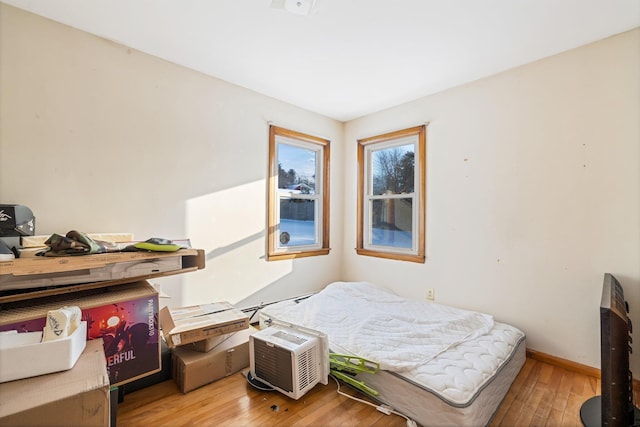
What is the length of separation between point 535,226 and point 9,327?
123 inches

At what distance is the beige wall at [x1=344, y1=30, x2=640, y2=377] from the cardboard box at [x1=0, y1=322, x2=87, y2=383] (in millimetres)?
2711

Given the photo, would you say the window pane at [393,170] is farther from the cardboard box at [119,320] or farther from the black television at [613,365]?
the cardboard box at [119,320]

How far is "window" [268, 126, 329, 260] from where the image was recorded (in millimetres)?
3047

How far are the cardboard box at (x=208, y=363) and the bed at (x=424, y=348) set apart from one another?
408 millimetres

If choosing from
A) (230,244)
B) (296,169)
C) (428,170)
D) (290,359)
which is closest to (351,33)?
(428,170)

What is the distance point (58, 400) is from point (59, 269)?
59 centimetres

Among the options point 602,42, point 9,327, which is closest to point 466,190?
point 602,42

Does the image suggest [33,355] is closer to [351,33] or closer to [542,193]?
[351,33]

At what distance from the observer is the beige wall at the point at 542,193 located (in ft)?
6.36

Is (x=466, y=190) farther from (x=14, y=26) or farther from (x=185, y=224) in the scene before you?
(x=14, y=26)

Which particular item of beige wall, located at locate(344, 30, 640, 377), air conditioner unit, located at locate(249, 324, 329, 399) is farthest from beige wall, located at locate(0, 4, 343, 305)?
beige wall, located at locate(344, 30, 640, 377)

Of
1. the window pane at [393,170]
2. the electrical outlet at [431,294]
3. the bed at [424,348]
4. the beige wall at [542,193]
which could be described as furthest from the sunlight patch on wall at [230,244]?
the beige wall at [542,193]

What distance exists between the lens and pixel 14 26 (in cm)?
175

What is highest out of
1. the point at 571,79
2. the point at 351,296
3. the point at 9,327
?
the point at 571,79
